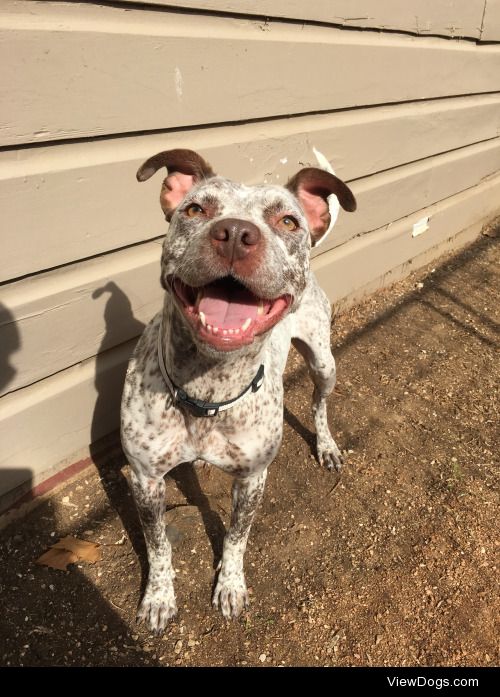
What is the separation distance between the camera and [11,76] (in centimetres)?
233

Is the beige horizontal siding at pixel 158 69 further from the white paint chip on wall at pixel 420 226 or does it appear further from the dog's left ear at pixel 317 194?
the white paint chip on wall at pixel 420 226

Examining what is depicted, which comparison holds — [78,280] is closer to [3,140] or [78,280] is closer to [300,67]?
[3,140]

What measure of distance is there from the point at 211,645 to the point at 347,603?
77 centimetres

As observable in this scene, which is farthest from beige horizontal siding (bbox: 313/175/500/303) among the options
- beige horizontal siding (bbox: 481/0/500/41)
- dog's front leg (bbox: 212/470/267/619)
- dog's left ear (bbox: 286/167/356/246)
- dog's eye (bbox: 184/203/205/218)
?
dog's eye (bbox: 184/203/205/218)

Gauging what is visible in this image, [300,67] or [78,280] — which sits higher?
[300,67]

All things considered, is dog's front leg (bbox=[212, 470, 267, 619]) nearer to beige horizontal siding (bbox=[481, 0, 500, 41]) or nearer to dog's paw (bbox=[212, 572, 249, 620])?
dog's paw (bbox=[212, 572, 249, 620])

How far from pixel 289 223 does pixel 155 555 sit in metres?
1.79

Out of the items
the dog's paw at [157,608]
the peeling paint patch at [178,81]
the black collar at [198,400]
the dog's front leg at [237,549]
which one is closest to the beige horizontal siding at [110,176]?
the peeling paint patch at [178,81]

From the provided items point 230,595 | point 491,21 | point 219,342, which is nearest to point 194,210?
point 219,342

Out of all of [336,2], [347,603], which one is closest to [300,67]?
[336,2]

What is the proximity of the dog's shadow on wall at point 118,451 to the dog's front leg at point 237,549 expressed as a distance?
0.83 ft

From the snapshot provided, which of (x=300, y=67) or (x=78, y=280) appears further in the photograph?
(x=300, y=67)
